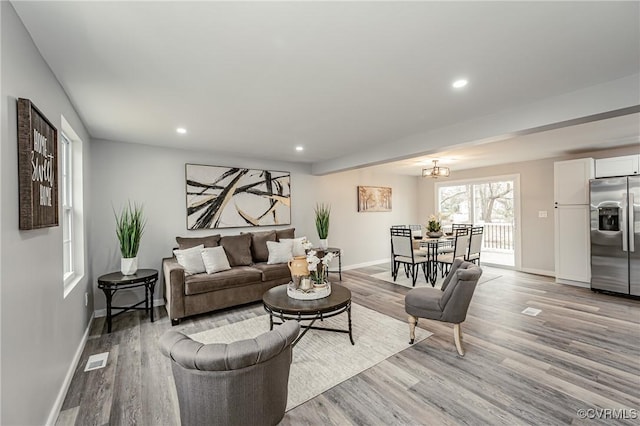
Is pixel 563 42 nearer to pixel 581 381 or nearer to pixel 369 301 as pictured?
pixel 581 381

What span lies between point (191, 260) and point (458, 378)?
344cm

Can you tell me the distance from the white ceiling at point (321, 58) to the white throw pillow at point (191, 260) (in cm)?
170

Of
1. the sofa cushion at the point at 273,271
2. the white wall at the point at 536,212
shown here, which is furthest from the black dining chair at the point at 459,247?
the sofa cushion at the point at 273,271

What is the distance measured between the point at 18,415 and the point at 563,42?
3.87 meters

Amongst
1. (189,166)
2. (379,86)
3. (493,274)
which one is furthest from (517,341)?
(189,166)

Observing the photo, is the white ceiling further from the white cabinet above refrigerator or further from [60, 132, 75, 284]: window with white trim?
the white cabinet above refrigerator

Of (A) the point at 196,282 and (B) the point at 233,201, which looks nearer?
(A) the point at 196,282

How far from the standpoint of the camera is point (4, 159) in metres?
1.36

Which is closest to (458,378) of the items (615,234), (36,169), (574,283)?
(36,169)

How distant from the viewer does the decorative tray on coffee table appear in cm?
291

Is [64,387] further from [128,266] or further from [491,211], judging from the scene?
[491,211]

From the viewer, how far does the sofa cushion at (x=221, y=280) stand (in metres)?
3.66

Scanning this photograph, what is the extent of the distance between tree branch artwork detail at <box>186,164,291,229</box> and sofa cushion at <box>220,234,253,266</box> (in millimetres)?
434

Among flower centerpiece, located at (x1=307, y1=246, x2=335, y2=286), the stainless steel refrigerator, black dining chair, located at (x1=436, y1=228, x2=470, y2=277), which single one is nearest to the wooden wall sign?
flower centerpiece, located at (x1=307, y1=246, x2=335, y2=286)
